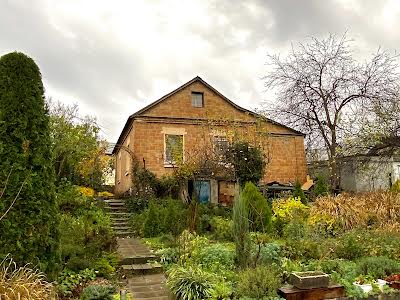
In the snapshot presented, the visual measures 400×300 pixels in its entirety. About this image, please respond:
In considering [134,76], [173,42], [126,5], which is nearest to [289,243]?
[173,42]

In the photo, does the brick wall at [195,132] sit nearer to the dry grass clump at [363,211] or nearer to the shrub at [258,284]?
the dry grass clump at [363,211]

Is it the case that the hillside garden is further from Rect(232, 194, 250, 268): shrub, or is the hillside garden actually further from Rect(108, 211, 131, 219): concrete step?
Rect(108, 211, 131, 219): concrete step

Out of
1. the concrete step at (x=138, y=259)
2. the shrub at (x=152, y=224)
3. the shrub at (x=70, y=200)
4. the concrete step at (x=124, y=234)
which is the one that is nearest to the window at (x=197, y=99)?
the shrub at (x=70, y=200)

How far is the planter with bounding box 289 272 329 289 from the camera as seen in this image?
6086 mm

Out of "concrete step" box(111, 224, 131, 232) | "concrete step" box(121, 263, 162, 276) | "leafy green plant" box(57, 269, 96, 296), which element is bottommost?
"concrete step" box(121, 263, 162, 276)

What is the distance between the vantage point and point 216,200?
1844cm

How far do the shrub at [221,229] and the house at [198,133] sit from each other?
551cm

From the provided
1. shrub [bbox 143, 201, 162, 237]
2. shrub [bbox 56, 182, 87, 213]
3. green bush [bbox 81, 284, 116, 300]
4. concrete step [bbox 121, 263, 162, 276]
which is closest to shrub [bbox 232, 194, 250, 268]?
concrete step [bbox 121, 263, 162, 276]

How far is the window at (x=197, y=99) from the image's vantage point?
66.7 ft

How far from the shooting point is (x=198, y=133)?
19.8 meters

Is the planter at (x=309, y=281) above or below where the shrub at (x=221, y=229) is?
below

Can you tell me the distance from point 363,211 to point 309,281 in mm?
7111

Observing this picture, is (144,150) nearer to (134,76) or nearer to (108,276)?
(134,76)

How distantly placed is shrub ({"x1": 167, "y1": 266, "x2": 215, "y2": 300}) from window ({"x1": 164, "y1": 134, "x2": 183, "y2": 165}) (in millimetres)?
12319
